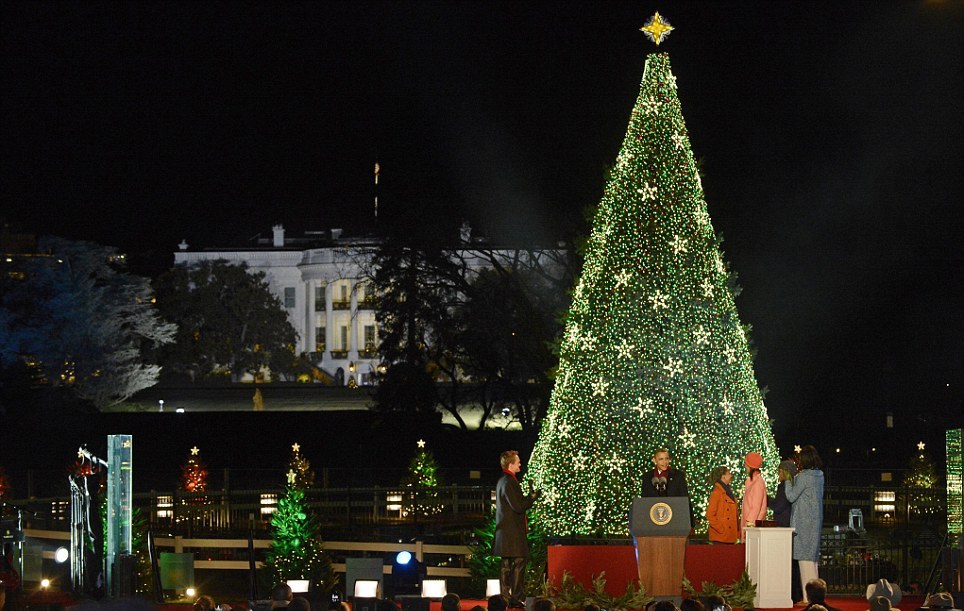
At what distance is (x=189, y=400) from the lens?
68250 mm

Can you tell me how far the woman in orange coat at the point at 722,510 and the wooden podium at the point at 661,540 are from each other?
1492 millimetres

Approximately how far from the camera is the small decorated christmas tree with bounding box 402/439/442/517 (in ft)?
100

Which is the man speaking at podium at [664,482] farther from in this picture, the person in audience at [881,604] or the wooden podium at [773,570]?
the person in audience at [881,604]

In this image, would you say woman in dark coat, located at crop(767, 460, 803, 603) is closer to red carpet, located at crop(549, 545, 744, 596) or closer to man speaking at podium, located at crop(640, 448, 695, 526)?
red carpet, located at crop(549, 545, 744, 596)

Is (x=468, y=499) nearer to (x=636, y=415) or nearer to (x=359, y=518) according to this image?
(x=359, y=518)

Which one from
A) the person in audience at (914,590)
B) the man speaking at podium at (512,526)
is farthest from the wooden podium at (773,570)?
the person in audience at (914,590)

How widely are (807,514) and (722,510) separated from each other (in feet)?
3.07

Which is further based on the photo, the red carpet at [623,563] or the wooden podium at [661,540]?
the red carpet at [623,563]

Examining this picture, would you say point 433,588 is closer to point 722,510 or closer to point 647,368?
point 722,510

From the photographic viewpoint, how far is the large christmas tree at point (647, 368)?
18.2m

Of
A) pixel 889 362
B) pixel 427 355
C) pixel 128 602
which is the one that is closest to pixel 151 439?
pixel 427 355

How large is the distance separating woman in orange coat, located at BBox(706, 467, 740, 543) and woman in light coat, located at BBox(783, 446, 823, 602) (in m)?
0.67

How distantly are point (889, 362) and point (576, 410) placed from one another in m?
34.1

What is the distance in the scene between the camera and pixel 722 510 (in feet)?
51.8
